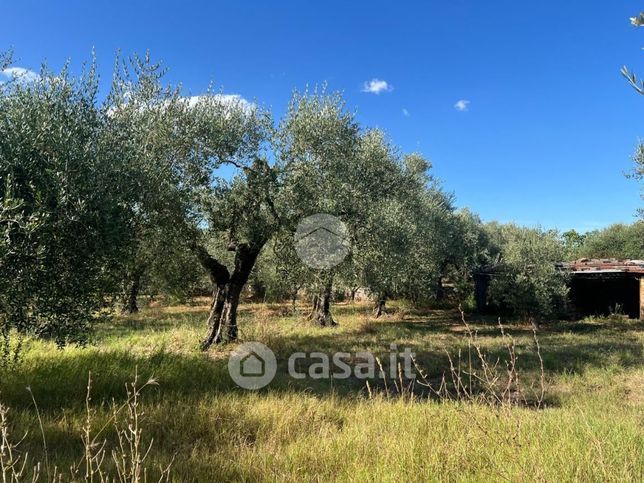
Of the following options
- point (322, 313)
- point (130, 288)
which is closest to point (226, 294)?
point (130, 288)

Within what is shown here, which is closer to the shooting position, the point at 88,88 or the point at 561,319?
the point at 88,88

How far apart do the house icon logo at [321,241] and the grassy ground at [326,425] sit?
3.66 m

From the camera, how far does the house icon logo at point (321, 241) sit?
Result: 40.9 ft

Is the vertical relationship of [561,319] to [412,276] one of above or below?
below

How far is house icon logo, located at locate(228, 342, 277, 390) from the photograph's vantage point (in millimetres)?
8539

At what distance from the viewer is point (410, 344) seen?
1477 cm

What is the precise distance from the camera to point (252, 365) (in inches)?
400

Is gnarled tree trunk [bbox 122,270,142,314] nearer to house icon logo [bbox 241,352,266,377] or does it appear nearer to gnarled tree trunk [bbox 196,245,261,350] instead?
gnarled tree trunk [bbox 196,245,261,350]

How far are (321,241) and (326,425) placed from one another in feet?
25.8

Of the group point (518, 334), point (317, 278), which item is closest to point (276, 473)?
point (317, 278)

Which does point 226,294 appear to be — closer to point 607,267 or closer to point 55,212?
point 55,212

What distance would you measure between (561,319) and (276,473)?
80.1ft

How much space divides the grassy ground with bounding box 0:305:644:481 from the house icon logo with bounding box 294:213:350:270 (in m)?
3.66

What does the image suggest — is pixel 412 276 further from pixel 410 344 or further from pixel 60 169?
pixel 60 169
